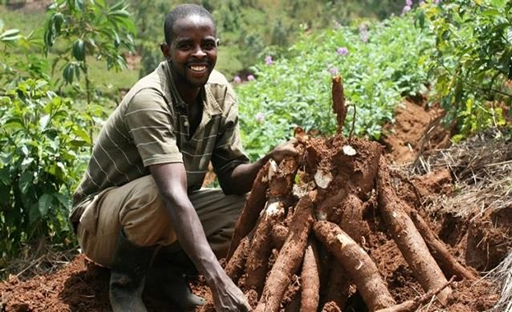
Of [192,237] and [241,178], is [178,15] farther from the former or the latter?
[192,237]

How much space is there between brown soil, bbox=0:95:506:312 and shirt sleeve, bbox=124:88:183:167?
0.57m

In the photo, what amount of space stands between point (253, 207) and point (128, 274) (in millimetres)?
663

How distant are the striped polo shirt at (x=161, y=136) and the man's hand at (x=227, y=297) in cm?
58

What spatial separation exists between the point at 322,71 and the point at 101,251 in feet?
13.8

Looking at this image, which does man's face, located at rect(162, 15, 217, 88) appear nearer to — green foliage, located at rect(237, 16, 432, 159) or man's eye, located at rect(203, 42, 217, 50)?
man's eye, located at rect(203, 42, 217, 50)

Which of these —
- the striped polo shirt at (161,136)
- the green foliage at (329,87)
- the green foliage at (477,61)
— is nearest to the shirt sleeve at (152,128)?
the striped polo shirt at (161,136)

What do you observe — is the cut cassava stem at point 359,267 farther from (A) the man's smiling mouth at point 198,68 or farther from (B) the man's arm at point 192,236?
(A) the man's smiling mouth at point 198,68

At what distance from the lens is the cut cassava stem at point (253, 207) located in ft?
11.7

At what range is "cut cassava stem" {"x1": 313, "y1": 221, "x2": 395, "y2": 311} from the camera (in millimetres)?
3142

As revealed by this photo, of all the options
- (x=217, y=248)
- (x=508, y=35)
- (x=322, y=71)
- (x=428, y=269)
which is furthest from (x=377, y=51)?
(x=428, y=269)

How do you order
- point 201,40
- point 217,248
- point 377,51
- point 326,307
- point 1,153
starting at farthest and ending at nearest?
1. point 377,51
2. point 1,153
3. point 217,248
4. point 201,40
5. point 326,307

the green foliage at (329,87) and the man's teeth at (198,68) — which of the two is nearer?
the man's teeth at (198,68)

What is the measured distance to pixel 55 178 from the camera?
15.6ft

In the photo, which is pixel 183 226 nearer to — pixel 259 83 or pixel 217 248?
pixel 217 248
